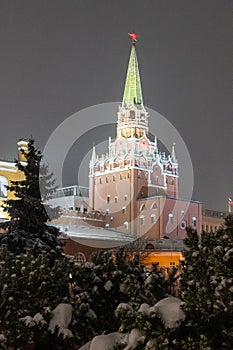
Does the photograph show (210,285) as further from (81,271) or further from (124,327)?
(81,271)

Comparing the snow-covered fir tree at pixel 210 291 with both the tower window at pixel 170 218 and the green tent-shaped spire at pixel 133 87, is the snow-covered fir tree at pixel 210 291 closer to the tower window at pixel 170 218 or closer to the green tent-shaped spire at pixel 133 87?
the tower window at pixel 170 218

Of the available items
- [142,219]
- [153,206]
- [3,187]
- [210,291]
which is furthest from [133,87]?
[210,291]

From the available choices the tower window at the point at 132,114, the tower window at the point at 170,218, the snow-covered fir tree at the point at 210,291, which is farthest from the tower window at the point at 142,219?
the snow-covered fir tree at the point at 210,291

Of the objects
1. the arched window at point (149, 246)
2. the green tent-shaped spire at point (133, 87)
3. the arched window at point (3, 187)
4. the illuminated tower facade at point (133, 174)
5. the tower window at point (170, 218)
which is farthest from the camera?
the green tent-shaped spire at point (133, 87)

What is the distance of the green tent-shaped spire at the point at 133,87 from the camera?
269ft

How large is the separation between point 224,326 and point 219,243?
1324 millimetres

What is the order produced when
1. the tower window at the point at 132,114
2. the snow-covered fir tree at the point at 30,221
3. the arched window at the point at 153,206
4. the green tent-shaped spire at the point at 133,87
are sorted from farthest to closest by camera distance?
the green tent-shaped spire at the point at 133,87, the tower window at the point at 132,114, the arched window at the point at 153,206, the snow-covered fir tree at the point at 30,221

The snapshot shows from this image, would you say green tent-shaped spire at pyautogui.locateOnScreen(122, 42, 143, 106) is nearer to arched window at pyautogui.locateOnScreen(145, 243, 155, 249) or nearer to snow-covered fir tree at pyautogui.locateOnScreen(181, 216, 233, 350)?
arched window at pyautogui.locateOnScreen(145, 243, 155, 249)

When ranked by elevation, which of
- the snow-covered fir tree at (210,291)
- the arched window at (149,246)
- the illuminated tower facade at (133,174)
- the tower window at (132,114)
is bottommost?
the snow-covered fir tree at (210,291)

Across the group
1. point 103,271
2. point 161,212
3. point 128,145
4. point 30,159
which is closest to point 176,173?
point 128,145

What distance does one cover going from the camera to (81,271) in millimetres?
10688

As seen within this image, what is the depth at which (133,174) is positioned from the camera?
72.7 m

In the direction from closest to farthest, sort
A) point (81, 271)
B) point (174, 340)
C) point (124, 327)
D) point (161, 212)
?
point (174, 340) → point (124, 327) → point (81, 271) → point (161, 212)

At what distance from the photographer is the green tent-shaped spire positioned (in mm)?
82000
